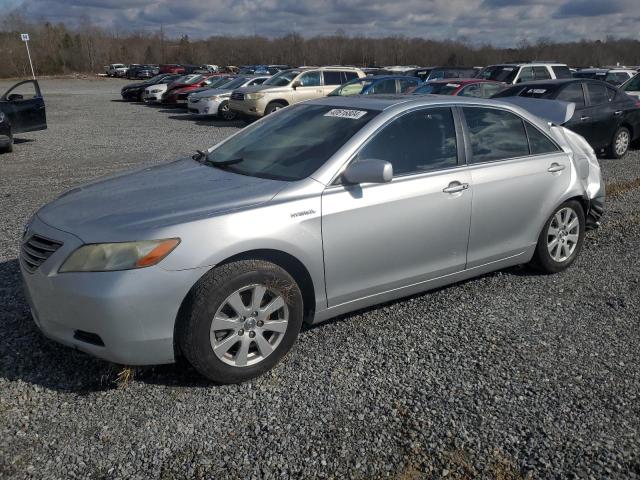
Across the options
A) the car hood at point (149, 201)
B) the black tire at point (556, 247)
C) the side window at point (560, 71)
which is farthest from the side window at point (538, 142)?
the side window at point (560, 71)

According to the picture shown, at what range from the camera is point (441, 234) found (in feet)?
13.0

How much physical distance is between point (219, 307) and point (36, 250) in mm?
1116

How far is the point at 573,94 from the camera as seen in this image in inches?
396

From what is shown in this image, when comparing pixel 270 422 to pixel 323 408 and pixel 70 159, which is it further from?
pixel 70 159

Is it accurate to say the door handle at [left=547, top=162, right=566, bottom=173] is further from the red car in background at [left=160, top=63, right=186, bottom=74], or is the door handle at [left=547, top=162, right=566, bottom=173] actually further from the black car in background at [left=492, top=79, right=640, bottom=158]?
the red car in background at [left=160, top=63, right=186, bottom=74]

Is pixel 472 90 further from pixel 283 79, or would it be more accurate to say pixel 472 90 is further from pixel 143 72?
pixel 143 72

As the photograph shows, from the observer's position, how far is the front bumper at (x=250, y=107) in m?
16.9

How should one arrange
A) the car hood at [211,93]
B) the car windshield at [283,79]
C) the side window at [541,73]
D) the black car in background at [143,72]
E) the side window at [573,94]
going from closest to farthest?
the side window at [573,94]
the side window at [541,73]
the car windshield at [283,79]
the car hood at [211,93]
the black car in background at [143,72]

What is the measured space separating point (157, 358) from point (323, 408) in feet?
3.10

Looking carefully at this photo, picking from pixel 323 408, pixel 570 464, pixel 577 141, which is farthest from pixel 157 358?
pixel 577 141

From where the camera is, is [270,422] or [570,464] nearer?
[570,464]

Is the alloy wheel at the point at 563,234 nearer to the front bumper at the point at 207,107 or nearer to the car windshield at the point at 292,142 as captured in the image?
the car windshield at the point at 292,142

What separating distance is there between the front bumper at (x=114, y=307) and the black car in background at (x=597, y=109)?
875 centimetres

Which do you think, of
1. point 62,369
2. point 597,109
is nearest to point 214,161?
point 62,369
